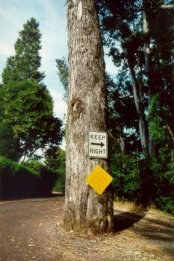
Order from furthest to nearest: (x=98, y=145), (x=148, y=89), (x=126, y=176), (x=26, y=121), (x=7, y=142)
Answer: (x=26, y=121)
(x=7, y=142)
(x=148, y=89)
(x=126, y=176)
(x=98, y=145)

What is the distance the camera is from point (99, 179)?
356 inches

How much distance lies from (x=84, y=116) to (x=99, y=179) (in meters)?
1.51

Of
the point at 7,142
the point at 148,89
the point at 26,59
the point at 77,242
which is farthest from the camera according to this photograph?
the point at 26,59

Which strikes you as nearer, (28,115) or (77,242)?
(77,242)

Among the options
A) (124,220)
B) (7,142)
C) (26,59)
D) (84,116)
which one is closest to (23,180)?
(7,142)

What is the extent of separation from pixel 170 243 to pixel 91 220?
1.81 meters

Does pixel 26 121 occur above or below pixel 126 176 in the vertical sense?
above

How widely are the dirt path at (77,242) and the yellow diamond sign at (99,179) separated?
109 centimetres

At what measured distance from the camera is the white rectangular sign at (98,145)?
30.0 ft

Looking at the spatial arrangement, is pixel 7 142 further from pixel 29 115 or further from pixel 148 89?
pixel 148 89

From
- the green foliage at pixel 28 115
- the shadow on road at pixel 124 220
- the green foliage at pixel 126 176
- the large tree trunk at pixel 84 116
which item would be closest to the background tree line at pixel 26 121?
the green foliage at pixel 28 115

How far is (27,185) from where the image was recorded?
2995cm

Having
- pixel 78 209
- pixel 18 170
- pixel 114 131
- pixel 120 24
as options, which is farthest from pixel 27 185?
pixel 78 209

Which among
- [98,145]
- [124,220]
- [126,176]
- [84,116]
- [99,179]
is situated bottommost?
[124,220]
